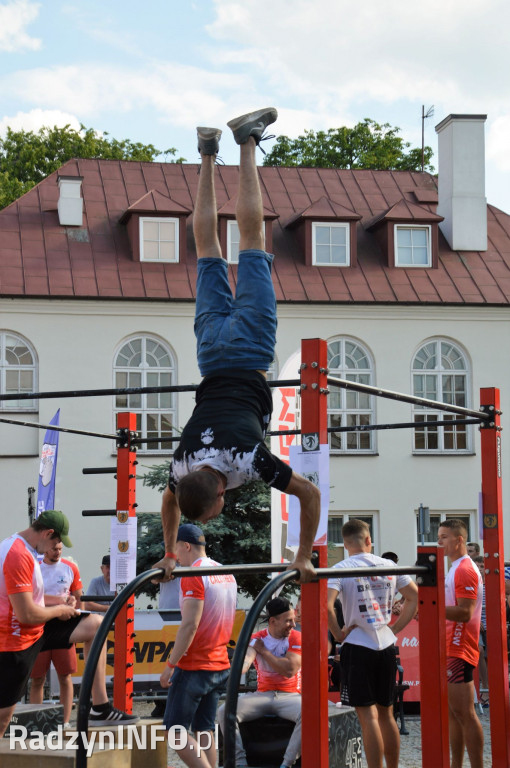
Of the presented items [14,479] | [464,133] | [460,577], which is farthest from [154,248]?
[460,577]

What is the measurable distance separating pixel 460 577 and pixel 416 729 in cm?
416

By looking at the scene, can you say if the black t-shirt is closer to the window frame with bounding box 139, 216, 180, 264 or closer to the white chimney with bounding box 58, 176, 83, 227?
the window frame with bounding box 139, 216, 180, 264

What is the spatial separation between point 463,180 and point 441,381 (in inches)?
214

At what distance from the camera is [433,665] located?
5.96 m

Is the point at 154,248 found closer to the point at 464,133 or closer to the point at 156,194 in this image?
the point at 156,194

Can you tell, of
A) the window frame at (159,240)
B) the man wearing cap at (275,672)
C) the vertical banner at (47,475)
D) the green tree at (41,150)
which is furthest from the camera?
the green tree at (41,150)

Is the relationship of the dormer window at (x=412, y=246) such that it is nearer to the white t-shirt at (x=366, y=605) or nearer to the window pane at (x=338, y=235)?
the window pane at (x=338, y=235)

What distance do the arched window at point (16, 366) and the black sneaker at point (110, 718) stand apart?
18.6 m

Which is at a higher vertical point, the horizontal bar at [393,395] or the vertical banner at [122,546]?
the horizontal bar at [393,395]

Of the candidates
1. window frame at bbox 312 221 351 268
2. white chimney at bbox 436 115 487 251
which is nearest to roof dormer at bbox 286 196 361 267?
window frame at bbox 312 221 351 268

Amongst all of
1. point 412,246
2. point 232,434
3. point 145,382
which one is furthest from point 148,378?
point 232,434

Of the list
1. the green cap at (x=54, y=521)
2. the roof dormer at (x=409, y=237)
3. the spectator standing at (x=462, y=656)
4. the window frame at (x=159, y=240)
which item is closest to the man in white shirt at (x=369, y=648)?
the spectator standing at (x=462, y=656)

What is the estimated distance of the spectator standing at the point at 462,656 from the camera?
7.89 meters

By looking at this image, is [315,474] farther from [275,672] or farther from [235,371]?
[275,672]
